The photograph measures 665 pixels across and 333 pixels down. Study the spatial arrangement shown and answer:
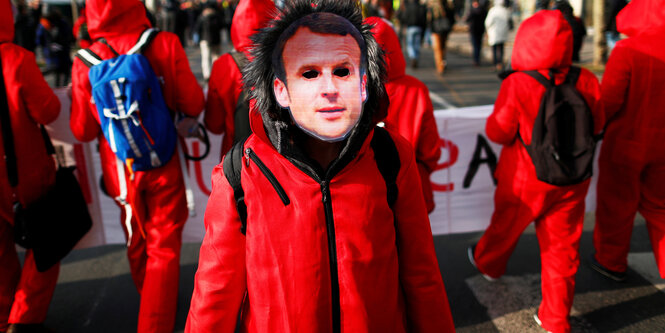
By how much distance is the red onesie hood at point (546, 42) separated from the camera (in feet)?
9.59

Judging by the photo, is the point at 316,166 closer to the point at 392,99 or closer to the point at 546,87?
the point at 392,99

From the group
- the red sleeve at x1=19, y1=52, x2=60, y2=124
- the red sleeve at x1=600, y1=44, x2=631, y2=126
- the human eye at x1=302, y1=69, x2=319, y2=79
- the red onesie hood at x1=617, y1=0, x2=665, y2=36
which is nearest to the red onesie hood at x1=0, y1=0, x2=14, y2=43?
the red sleeve at x1=19, y1=52, x2=60, y2=124

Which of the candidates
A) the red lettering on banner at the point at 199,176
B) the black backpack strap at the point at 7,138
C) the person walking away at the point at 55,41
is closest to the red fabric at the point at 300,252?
the black backpack strap at the point at 7,138

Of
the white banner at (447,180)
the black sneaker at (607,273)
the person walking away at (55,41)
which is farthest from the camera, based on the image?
the person walking away at (55,41)

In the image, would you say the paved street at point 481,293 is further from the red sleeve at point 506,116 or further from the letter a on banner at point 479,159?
the red sleeve at point 506,116

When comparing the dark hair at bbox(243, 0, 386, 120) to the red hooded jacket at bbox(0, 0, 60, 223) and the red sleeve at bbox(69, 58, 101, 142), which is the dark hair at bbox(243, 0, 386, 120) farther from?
the red hooded jacket at bbox(0, 0, 60, 223)

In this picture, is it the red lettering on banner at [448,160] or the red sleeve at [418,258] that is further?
the red lettering on banner at [448,160]

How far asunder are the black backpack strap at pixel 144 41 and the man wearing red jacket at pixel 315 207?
1547mm

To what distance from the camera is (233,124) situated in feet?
10.3

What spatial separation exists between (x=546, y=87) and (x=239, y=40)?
180 centimetres

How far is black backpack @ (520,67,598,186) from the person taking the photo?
2910mm

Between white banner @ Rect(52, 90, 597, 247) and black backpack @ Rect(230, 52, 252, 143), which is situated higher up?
black backpack @ Rect(230, 52, 252, 143)

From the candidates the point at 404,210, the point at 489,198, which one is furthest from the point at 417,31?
the point at 404,210

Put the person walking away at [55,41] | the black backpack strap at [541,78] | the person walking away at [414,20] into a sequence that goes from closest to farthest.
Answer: the black backpack strap at [541,78] → the person walking away at [55,41] → the person walking away at [414,20]
